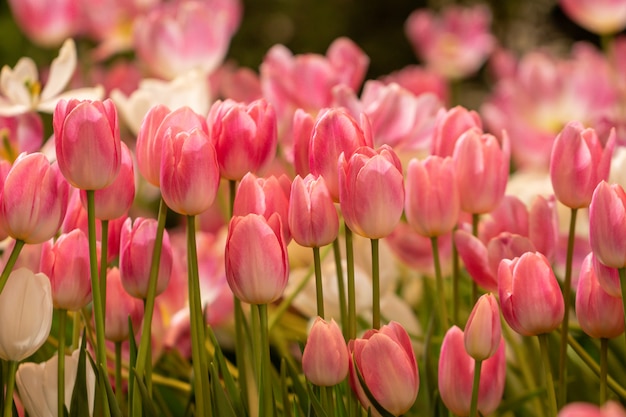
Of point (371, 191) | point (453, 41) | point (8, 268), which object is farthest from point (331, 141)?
point (453, 41)

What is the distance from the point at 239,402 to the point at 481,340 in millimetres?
114

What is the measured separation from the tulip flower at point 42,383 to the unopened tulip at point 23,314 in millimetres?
30

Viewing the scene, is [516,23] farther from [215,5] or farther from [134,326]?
[134,326]

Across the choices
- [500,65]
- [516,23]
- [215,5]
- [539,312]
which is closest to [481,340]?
[539,312]

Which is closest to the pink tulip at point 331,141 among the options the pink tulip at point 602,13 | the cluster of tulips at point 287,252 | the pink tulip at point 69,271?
the cluster of tulips at point 287,252

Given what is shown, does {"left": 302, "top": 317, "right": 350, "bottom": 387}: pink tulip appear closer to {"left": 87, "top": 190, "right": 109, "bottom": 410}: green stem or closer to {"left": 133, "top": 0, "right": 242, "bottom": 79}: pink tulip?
{"left": 87, "top": 190, "right": 109, "bottom": 410}: green stem

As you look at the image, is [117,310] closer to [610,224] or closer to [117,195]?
[117,195]

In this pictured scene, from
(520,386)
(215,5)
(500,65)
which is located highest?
(215,5)

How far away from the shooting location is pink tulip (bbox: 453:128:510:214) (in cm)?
A: 45

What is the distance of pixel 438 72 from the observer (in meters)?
1.29

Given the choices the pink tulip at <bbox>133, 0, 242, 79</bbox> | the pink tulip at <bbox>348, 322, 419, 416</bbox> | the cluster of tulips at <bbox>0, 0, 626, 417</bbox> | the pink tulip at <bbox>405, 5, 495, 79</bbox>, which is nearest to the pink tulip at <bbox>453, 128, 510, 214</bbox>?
the cluster of tulips at <bbox>0, 0, 626, 417</bbox>

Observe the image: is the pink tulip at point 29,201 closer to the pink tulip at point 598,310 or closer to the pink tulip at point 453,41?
the pink tulip at point 598,310

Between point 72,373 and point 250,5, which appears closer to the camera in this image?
point 72,373

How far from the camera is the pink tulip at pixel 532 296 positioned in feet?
1.23
